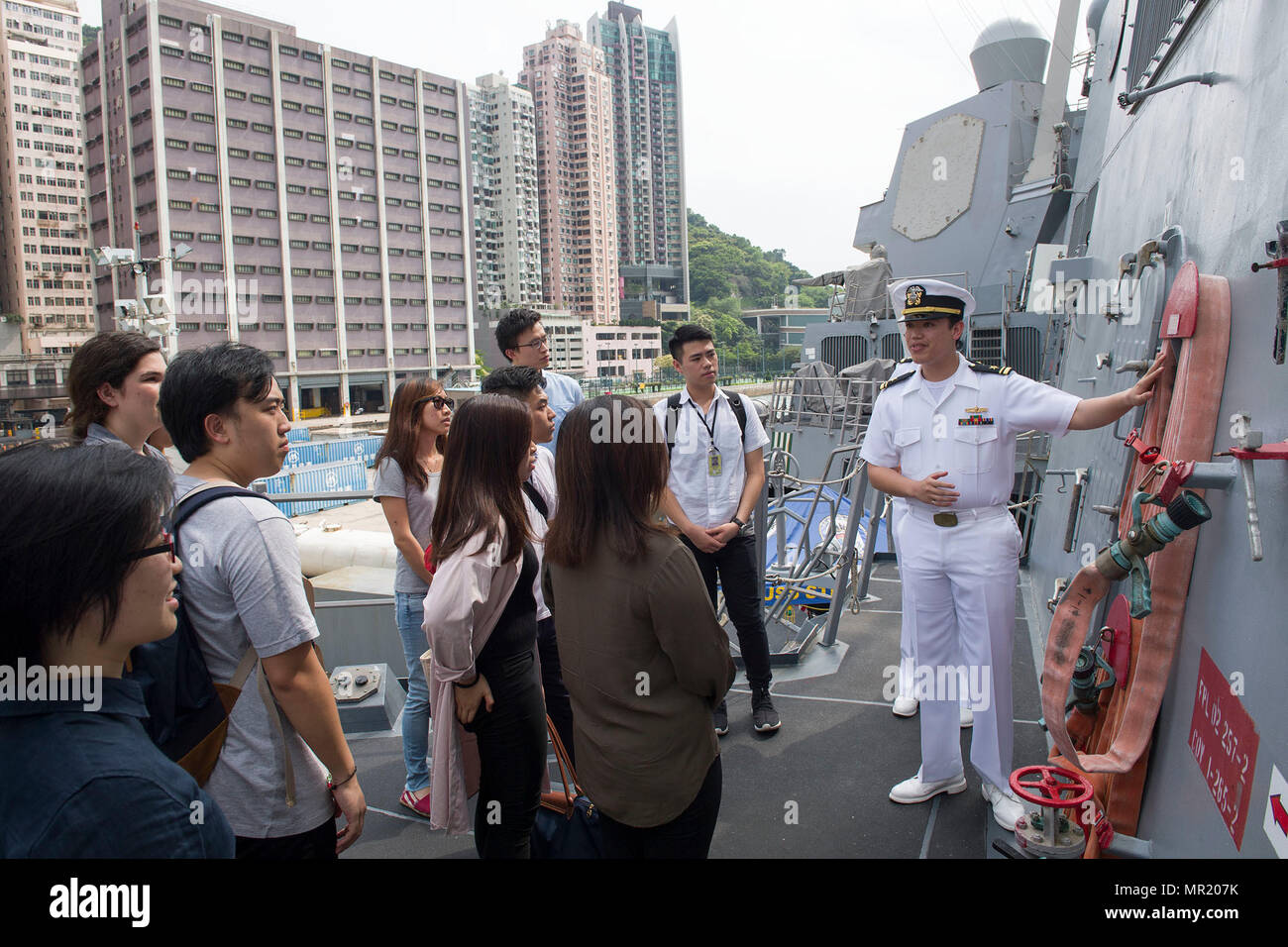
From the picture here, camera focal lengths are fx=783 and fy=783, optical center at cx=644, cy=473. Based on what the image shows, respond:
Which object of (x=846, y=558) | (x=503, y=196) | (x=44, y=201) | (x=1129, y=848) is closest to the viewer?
(x=1129, y=848)

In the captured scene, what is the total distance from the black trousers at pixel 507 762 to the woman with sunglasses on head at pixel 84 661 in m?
1.03

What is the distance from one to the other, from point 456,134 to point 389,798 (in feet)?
202

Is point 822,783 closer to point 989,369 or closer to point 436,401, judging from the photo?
point 989,369

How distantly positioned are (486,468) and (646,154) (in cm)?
10122

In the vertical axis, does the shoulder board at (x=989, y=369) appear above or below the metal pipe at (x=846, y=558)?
above

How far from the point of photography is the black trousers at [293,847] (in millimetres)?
1693

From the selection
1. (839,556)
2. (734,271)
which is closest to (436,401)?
(839,556)

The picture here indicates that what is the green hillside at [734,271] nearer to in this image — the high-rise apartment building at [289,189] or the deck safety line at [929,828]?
the high-rise apartment building at [289,189]

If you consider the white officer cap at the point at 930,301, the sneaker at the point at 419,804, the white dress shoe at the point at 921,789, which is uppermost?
the white officer cap at the point at 930,301

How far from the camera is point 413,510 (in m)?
3.07

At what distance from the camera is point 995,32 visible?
47.6ft

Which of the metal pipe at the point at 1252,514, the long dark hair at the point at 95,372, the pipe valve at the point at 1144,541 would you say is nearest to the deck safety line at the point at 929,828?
the pipe valve at the point at 1144,541
